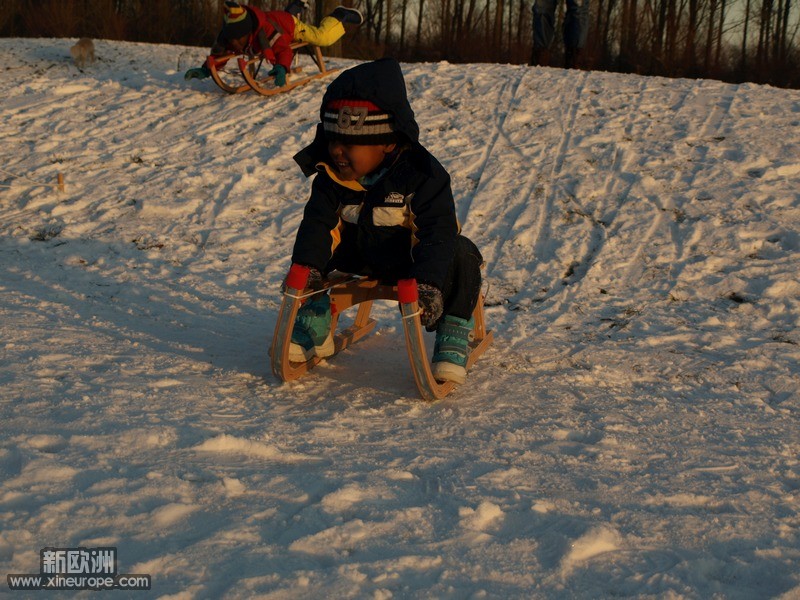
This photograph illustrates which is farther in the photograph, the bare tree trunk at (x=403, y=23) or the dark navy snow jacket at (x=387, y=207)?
the bare tree trunk at (x=403, y=23)

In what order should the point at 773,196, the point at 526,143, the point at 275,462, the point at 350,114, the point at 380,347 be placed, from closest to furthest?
the point at 275,462
the point at 350,114
the point at 380,347
the point at 773,196
the point at 526,143

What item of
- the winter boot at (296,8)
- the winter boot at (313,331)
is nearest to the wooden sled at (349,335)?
the winter boot at (313,331)

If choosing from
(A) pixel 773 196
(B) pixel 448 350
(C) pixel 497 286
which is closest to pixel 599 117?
(A) pixel 773 196

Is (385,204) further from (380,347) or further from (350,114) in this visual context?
(380,347)

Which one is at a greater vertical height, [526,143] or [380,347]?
[526,143]

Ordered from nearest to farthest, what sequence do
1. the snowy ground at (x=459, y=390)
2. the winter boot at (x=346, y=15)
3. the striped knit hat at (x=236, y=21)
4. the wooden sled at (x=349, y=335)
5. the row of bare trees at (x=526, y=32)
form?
the snowy ground at (x=459, y=390) < the wooden sled at (x=349, y=335) < the striped knit hat at (x=236, y=21) < the winter boot at (x=346, y=15) < the row of bare trees at (x=526, y=32)

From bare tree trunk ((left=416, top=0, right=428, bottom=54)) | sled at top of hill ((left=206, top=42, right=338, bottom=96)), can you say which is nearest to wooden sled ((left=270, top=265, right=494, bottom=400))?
sled at top of hill ((left=206, top=42, right=338, bottom=96))

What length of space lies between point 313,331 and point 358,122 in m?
0.87

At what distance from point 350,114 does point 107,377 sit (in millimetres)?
1332

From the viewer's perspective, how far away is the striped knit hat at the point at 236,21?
8.20 m

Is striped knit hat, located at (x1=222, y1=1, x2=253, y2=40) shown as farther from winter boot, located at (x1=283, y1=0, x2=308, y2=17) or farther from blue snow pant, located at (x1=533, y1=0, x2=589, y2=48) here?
blue snow pant, located at (x1=533, y1=0, x2=589, y2=48)

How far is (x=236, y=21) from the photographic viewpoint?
323 inches

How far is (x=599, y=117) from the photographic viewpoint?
298 inches

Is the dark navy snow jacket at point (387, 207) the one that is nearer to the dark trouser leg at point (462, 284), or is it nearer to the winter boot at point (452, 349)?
the dark trouser leg at point (462, 284)
